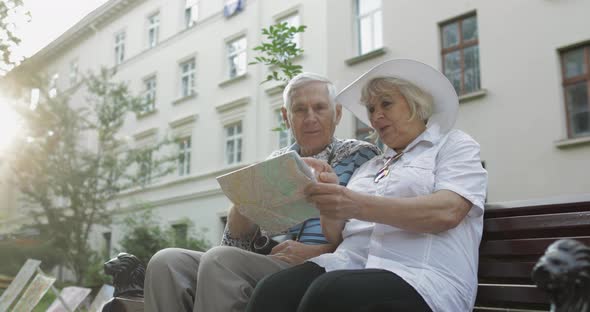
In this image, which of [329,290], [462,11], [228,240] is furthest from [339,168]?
[462,11]

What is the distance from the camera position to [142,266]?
3.63 metres

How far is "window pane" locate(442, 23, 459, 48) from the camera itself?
14055 millimetres

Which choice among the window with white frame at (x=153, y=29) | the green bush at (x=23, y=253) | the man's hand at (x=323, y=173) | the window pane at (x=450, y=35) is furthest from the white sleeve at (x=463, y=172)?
the window with white frame at (x=153, y=29)

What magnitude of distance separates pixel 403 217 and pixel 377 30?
13908 millimetres

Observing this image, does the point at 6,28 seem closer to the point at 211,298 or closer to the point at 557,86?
the point at 557,86

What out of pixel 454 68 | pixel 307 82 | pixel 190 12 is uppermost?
pixel 190 12

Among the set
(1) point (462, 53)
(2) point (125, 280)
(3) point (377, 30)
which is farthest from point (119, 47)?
(2) point (125, 280)

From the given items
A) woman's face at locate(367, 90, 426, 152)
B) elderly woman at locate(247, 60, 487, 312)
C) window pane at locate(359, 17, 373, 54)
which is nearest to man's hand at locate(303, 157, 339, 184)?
elderly woman at locate(247, 60, 487, 312)

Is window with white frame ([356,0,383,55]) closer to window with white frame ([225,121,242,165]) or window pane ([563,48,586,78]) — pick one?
window pane ([563,48,586,78])

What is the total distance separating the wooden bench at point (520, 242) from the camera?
2.31 m

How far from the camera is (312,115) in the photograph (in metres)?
3.36

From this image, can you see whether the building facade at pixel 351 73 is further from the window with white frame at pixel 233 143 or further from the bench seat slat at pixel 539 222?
the bench seat slat at pixel 539 222

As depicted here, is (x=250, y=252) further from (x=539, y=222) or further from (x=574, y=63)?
(x=574, y=63)

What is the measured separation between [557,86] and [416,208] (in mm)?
10713
